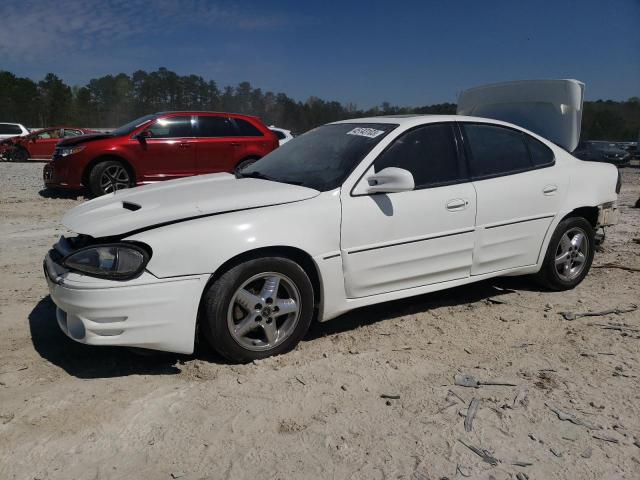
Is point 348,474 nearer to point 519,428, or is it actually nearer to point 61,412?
point 519,428

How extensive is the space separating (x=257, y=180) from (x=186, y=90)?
206 feet

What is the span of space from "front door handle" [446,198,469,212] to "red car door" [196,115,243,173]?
288 inches

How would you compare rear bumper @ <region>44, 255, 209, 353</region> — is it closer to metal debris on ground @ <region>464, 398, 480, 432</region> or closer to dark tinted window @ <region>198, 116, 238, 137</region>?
metal debris on ground @ <region>464, 398, 480, 432</region>

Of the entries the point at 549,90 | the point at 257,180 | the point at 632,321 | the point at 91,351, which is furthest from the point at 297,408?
the point at 549,90

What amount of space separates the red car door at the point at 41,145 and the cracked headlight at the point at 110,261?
67.6ft

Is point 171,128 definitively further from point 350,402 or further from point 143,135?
point 350,402

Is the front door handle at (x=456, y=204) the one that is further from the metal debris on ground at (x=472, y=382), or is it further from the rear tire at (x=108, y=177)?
the rear tire at (x=108, y=177)

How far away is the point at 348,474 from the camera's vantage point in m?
2.33

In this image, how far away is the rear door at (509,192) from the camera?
4.18 m

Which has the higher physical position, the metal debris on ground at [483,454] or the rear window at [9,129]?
the rear window at [9,129]

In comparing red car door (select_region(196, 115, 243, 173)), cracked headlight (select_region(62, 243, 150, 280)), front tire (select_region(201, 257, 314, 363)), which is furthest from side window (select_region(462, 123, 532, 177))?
red car door (select_region(196, 115, 243, 173))

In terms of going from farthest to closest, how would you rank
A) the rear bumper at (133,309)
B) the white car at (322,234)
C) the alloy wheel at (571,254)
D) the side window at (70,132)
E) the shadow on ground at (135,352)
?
the side window at (70,132) < the alloy wheel at (571,254) < the shadow on ground at (135,352) < the white car at (322,234) < the rear bumper at (133,309)

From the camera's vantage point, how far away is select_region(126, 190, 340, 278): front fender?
305cm

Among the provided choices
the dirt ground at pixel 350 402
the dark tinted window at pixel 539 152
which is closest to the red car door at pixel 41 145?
the dirt ground at pixel 350 402
